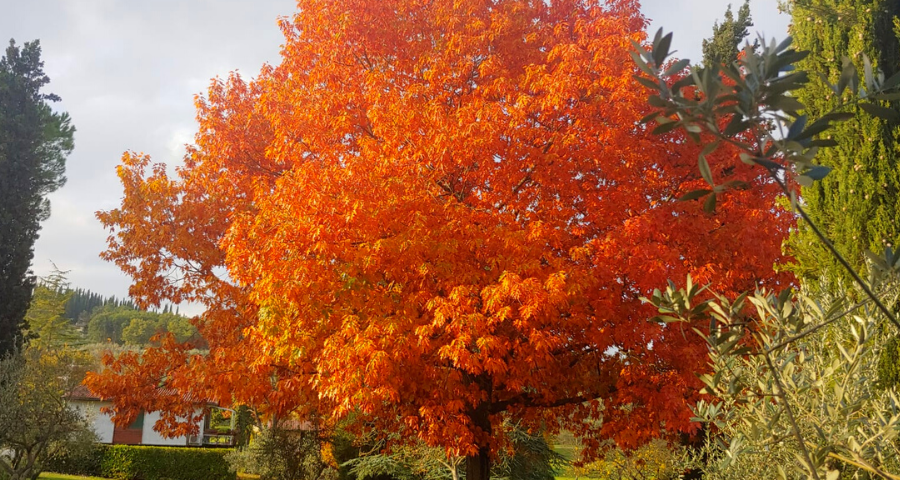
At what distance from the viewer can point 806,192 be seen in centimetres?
652

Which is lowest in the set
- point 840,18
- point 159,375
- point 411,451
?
point 411,451

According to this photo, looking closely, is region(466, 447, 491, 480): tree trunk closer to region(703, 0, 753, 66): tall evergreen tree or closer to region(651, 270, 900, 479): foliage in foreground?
region(651, 270, 900, 479): foliage in foreground

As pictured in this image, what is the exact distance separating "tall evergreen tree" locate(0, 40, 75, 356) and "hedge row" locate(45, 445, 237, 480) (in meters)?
10.2

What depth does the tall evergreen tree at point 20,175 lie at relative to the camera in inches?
741

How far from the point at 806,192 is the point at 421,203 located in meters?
4.75

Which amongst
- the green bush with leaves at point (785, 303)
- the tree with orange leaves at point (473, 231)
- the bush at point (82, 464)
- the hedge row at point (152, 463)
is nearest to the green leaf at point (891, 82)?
the green bush with leaves at point (785, 303)

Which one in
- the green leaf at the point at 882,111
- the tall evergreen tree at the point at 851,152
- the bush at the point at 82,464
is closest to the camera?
the green leaf at the point at 882,111

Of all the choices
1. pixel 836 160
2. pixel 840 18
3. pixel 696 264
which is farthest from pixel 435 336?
pixel 840 18

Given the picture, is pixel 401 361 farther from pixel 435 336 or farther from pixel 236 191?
pixel 236 191

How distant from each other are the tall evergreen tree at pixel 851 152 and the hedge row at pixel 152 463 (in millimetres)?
25749

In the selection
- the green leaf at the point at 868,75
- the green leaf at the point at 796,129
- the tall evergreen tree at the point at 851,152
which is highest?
the tall evergreen tree at the point at 851,152

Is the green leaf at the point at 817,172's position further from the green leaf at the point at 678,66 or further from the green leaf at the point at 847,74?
the green leaf at the point at 678,66

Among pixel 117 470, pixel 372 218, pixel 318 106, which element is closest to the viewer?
pixel 372 218

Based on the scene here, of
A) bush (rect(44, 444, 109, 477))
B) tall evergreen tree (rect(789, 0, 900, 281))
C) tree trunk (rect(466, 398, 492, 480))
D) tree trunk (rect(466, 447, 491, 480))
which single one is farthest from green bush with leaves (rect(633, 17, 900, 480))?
bush (rect(44, 444, 109, 477))
